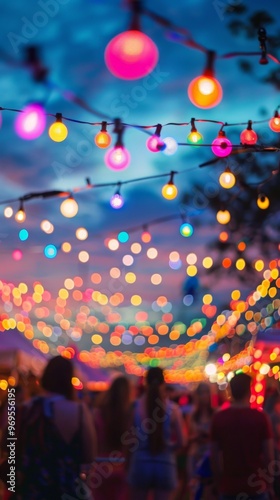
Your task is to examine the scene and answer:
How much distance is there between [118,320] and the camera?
2811 cm

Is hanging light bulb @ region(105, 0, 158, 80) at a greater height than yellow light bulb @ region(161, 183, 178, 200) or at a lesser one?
lesser

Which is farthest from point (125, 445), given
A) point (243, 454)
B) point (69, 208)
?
point (69, 208)

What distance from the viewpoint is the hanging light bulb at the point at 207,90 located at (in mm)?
5559

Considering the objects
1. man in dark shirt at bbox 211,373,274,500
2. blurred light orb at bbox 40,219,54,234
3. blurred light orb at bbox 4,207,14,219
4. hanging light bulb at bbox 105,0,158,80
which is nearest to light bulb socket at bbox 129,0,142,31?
hanging light bulb at bbox 105,0,158,80

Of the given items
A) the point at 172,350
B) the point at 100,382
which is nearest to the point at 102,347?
the point at 172,350

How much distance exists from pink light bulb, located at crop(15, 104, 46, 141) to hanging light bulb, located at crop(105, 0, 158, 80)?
2.22m

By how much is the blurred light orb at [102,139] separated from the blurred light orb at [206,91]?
123 inches

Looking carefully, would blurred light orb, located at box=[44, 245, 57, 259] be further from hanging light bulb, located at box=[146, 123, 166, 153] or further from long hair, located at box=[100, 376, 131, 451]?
long hair, located at box=[100, 376, 131, 451]

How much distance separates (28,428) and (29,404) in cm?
14

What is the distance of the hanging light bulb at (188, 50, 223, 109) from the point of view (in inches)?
219

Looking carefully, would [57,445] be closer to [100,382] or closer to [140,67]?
[140,67]

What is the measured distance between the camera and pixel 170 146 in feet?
29.1

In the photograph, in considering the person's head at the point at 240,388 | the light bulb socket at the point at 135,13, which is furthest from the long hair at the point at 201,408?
the light bulb socket at the point at 135,13

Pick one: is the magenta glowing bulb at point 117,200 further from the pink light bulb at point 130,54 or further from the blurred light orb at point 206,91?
the pink light bulb at point 130,54
